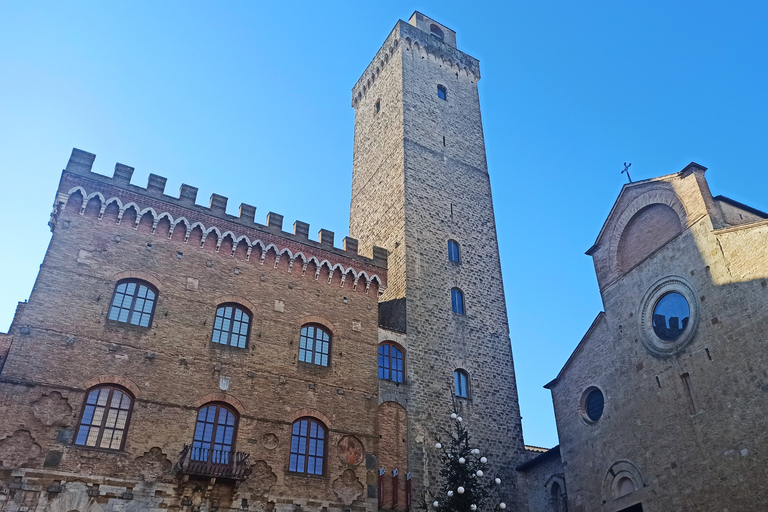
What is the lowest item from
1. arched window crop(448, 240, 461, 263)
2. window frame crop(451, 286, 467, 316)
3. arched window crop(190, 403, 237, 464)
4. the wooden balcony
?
the wooden balcony

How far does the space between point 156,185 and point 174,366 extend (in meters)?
6.33

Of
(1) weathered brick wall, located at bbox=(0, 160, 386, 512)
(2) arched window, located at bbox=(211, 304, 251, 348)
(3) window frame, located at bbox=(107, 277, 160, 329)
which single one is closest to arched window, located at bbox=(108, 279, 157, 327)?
(3) window frame, located at bbox=(107, 277, 160, 329)

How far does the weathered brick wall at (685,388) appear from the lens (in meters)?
16.2

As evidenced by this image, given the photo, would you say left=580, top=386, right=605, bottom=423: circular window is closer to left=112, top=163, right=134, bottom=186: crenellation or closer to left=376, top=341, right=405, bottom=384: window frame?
left=376, top=341, right=405, bottom=384: window frame

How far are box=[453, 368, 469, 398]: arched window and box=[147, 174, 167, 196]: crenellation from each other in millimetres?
12972

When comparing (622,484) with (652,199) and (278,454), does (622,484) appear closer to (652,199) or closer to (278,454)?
(652,199)

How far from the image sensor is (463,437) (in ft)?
70.3

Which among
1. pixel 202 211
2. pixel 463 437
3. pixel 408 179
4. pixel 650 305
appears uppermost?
pixel 408 179

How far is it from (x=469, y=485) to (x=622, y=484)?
193 inches

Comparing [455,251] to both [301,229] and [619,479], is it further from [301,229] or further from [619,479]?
[619,479]

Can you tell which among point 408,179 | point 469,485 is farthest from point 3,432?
point 408,179

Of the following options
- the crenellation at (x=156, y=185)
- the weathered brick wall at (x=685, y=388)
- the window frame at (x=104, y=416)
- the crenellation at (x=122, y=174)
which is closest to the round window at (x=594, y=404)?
the weathered brick wall at (x=685, y=388)

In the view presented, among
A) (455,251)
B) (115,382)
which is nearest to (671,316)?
(455,251)

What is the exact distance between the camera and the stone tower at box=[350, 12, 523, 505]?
76.7 feet
